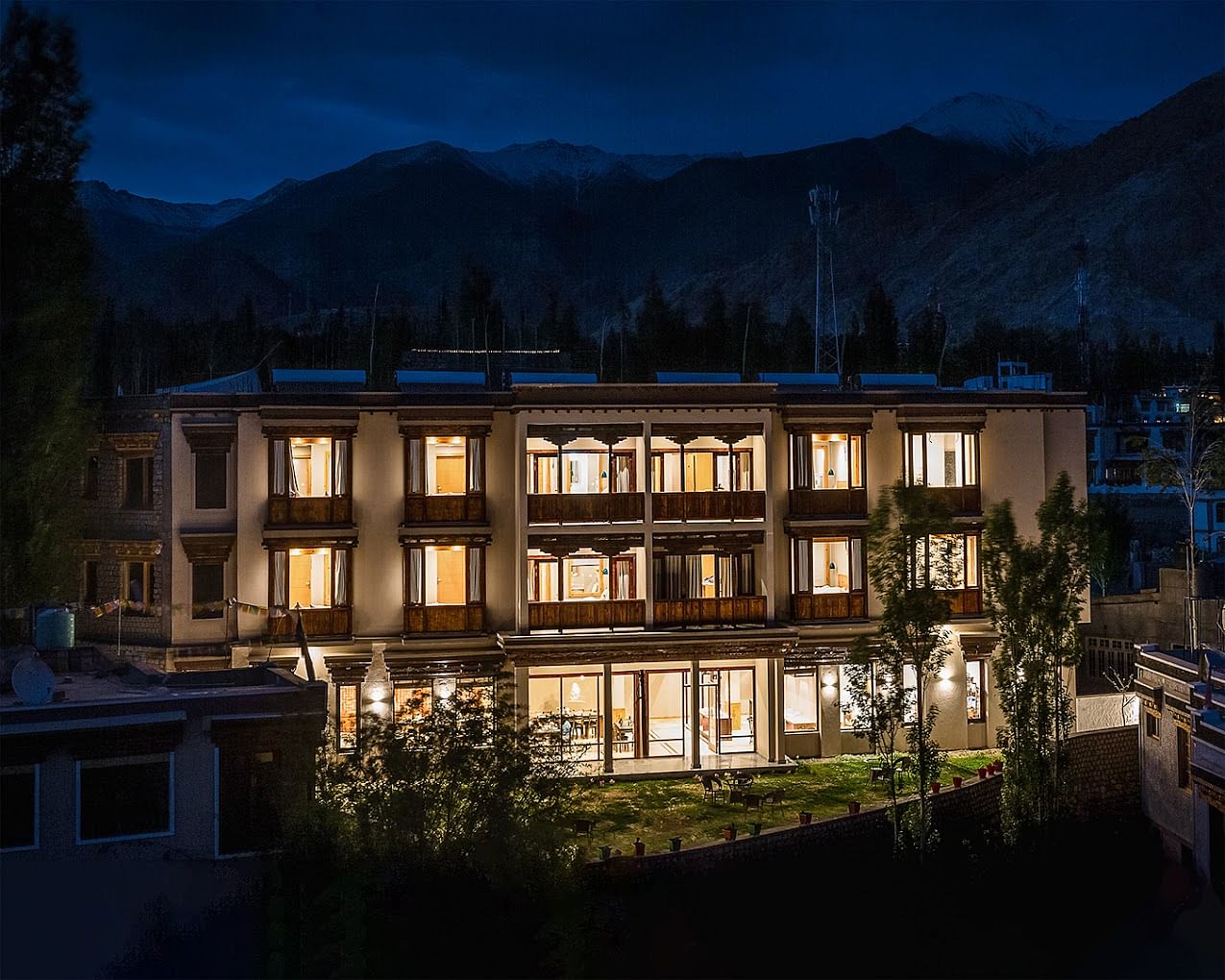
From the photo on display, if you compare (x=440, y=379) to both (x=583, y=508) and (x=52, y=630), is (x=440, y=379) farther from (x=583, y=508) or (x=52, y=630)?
(x=52, y=630)

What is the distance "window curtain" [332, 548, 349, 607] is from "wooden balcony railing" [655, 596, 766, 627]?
25.1 ft

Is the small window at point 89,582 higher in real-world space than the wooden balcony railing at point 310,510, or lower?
lower

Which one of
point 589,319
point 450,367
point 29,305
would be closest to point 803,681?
point 450,367

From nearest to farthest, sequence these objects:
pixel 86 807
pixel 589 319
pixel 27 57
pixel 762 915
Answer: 1. pixel 86 807
2. pixel 762 915
3. pixel 27 57
4. pixel 589 319

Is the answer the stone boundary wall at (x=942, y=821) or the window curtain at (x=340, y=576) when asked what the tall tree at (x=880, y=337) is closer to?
the stone boundary wall at (x=942, y=821)

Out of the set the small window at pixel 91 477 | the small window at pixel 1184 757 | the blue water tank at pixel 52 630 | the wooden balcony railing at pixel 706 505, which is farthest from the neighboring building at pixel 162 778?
the small window at pixel 1184 757

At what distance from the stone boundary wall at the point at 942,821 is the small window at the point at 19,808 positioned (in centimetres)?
874

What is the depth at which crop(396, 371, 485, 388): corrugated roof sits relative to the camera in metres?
31.8

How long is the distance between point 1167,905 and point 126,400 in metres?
25.8

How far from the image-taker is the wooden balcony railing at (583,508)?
95.6ft

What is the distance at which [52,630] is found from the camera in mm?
Result: 22969

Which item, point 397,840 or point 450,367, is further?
point 450,367

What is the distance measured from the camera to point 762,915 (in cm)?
2170

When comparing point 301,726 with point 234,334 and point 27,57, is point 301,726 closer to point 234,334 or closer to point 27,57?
point 27,57
